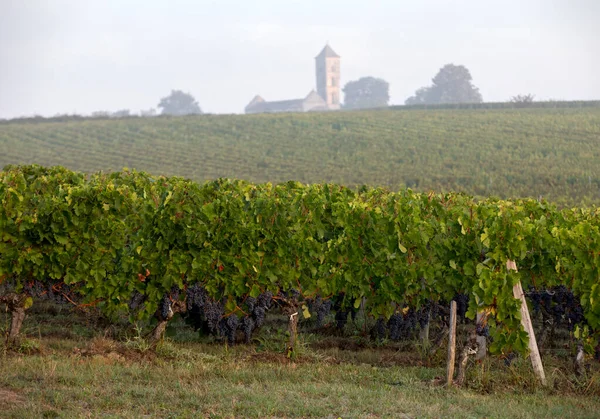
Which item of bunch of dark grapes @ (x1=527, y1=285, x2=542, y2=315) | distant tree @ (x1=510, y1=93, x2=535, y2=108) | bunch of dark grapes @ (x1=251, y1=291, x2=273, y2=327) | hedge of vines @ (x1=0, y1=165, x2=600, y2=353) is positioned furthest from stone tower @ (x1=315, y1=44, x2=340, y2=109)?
bunch of dark grapes @ (x1=527, y1=285, x2=542, y2=315)

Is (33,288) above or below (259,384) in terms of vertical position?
above

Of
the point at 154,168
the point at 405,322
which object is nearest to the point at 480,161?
the point at 154,168

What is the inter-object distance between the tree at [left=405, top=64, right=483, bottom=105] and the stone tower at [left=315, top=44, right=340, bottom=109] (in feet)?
136

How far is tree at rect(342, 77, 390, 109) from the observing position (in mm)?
151375

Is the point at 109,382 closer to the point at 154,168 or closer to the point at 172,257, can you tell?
the point at 172,257

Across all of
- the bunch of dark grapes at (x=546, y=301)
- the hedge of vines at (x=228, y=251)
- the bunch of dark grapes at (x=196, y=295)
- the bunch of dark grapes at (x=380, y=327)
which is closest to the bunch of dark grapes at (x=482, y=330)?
the hedge of vines at (x=228, y=251)

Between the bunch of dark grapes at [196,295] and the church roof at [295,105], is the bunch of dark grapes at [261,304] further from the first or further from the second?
the church roof at [295,105]

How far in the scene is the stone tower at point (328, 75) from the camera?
168 m

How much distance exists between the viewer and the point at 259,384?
7770 millimetres

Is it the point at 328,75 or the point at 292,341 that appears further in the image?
the point at 328,75

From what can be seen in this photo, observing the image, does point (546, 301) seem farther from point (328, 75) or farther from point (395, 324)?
point (328, 75)

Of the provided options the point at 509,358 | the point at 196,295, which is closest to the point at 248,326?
the point at 196,295

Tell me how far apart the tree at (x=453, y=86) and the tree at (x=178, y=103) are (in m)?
51.9

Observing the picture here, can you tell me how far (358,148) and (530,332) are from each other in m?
44.4
